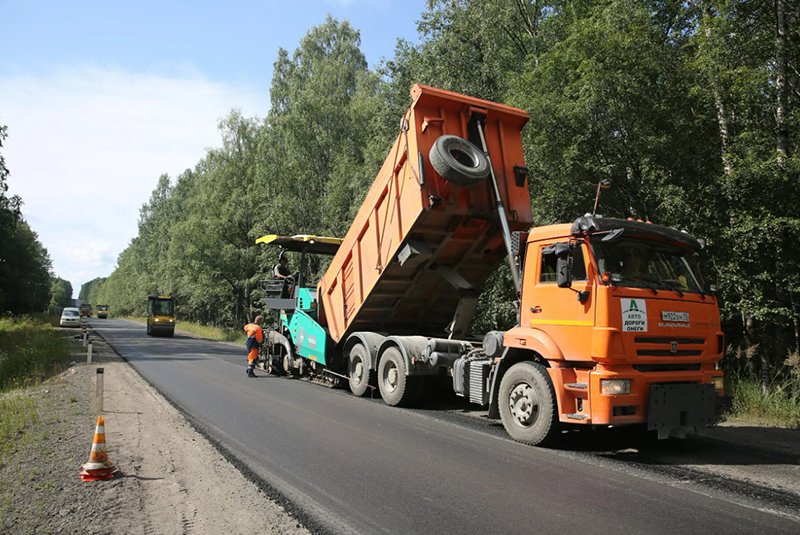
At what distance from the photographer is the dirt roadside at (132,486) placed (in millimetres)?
4000

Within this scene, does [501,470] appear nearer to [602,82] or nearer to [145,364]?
[602,82]

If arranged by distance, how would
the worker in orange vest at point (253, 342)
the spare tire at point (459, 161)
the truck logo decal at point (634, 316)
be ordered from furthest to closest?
1. the worker in orange vest at point (253, 342)
2. the spare tire at point (459, 161)
3. the truck logo decal at point (634, 316)

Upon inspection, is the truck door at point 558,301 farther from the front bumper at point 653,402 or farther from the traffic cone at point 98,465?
the traffic cone at point 98,465

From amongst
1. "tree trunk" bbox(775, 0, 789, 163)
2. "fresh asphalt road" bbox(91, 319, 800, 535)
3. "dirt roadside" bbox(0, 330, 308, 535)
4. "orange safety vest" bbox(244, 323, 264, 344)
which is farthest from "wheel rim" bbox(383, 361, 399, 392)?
"tree trunk" bbox(775, 0, 789, 163)

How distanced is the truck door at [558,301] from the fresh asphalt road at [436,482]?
1309mm

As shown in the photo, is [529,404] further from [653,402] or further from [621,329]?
[621,329]

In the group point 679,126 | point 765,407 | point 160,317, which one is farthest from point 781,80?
point 160,317

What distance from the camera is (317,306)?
38.4 ft

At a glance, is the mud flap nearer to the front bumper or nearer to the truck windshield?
the front bumper

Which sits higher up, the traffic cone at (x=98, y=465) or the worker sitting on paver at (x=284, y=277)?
the worker sitting on paver at (x=284, y=277)

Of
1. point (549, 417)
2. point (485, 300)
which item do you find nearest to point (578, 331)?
point (549, 417)

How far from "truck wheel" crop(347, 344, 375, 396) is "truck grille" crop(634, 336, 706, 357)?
16.9 ft

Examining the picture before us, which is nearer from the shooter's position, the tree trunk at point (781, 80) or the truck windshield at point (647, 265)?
the truck windshield at point (647, 265)

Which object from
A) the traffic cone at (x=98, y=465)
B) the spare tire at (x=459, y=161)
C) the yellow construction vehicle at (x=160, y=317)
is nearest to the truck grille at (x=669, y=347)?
the spare tire at (x=459, y=161)
